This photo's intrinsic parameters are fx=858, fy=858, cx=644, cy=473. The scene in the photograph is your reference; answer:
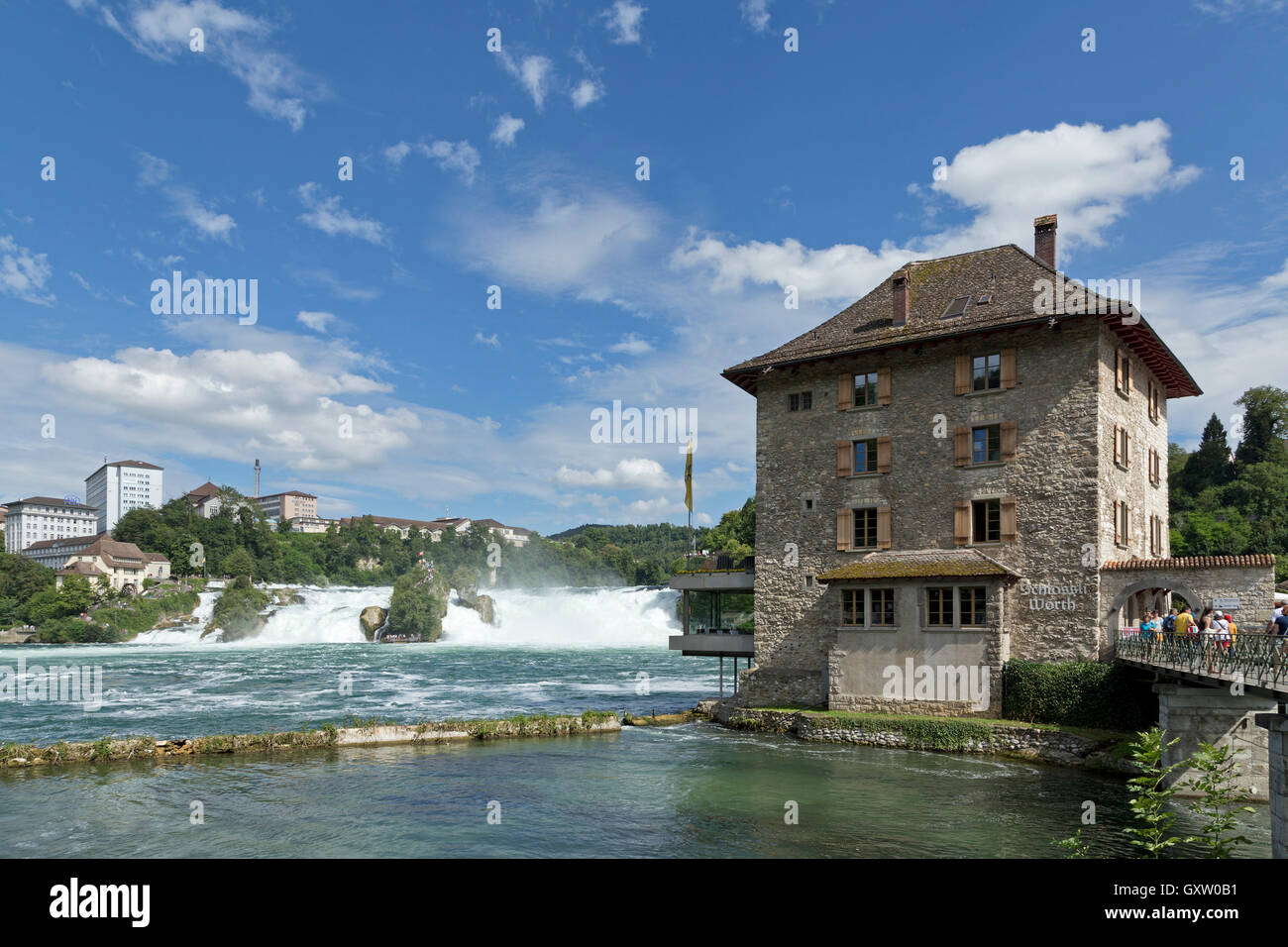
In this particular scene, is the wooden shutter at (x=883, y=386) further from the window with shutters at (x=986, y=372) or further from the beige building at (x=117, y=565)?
the beige building at (x=117, y=565)

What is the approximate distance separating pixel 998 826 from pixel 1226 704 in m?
6.66

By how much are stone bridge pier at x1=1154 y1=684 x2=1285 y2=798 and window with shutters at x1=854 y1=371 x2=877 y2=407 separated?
562 inches

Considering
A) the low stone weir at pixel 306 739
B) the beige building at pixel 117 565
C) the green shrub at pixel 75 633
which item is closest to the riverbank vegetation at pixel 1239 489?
the low stone weir at pixel 306 739

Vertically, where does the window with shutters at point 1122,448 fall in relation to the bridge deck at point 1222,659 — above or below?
above

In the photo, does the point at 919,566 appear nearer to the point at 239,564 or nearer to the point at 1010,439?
the point at 1010,439

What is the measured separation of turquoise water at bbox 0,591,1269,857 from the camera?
55.0ft

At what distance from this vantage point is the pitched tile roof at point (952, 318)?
94.8 ft

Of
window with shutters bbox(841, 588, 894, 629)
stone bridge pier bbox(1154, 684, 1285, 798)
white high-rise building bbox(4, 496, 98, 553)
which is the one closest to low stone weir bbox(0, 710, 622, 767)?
window with shutters bbox(841, 588, 894, 629)

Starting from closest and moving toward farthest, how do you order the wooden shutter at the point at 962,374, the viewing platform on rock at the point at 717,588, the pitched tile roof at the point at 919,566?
the pitched tile roof at the point at 919,566
the wooden shutter at the point at 962,374
the viewing platform on rock at the point at 717,588

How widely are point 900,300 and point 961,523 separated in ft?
28.3

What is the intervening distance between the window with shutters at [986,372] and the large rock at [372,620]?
78.2m

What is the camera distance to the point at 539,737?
29125 mm
